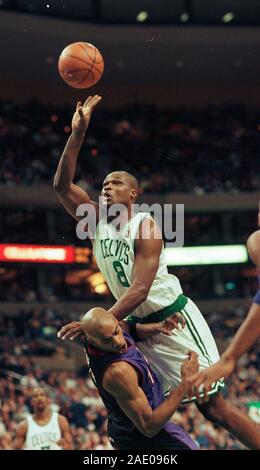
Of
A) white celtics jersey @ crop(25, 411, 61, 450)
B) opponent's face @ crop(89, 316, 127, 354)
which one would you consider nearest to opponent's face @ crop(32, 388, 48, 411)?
white celtics jersey @ crop(25, 411, 61, 450)

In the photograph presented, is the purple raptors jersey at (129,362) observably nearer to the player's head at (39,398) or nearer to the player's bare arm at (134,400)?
the player's bare arm at (134,400)

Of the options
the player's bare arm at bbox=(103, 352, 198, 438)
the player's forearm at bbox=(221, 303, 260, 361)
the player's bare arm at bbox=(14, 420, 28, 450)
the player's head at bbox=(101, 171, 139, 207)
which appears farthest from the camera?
the player's bare arm at bbox=(14, 420, 28, 450)

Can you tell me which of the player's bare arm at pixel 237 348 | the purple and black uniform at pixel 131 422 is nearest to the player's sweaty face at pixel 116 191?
the purple and black uniform at pixel 131 422

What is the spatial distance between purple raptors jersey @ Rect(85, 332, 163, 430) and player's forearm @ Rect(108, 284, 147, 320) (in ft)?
0.55

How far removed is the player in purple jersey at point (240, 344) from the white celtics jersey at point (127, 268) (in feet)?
4.88

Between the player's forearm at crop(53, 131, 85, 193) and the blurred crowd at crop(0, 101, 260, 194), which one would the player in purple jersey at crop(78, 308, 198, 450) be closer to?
the player's forearm at crop(53, 131, 85, 193)

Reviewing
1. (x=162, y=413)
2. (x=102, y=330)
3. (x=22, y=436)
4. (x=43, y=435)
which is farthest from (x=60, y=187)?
(x=22, y=436)

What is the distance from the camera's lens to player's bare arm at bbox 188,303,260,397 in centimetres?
443

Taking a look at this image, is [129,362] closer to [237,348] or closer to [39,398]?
[237,348]

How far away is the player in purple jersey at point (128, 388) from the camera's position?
523cm

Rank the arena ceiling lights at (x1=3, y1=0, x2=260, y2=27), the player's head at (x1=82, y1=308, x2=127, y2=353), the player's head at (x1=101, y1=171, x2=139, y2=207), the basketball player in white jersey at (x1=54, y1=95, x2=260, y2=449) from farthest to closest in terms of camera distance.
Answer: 1. the arena ceiling lights at (x1=3, y1=0, x2=260, y2=27)
2. the player's head at (x1=101, y1=171, x2=139, y2=207)
3. the basketball player in white jersey at (x1=54, y1=95, x2=260, y2=449)
4. the player's head at (x1=82, y1=308, x2=127, y2=353)

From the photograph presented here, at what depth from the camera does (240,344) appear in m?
4.45

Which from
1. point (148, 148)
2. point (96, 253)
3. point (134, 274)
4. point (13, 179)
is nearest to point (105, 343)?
point (134, 274)

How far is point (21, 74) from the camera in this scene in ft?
79.4
